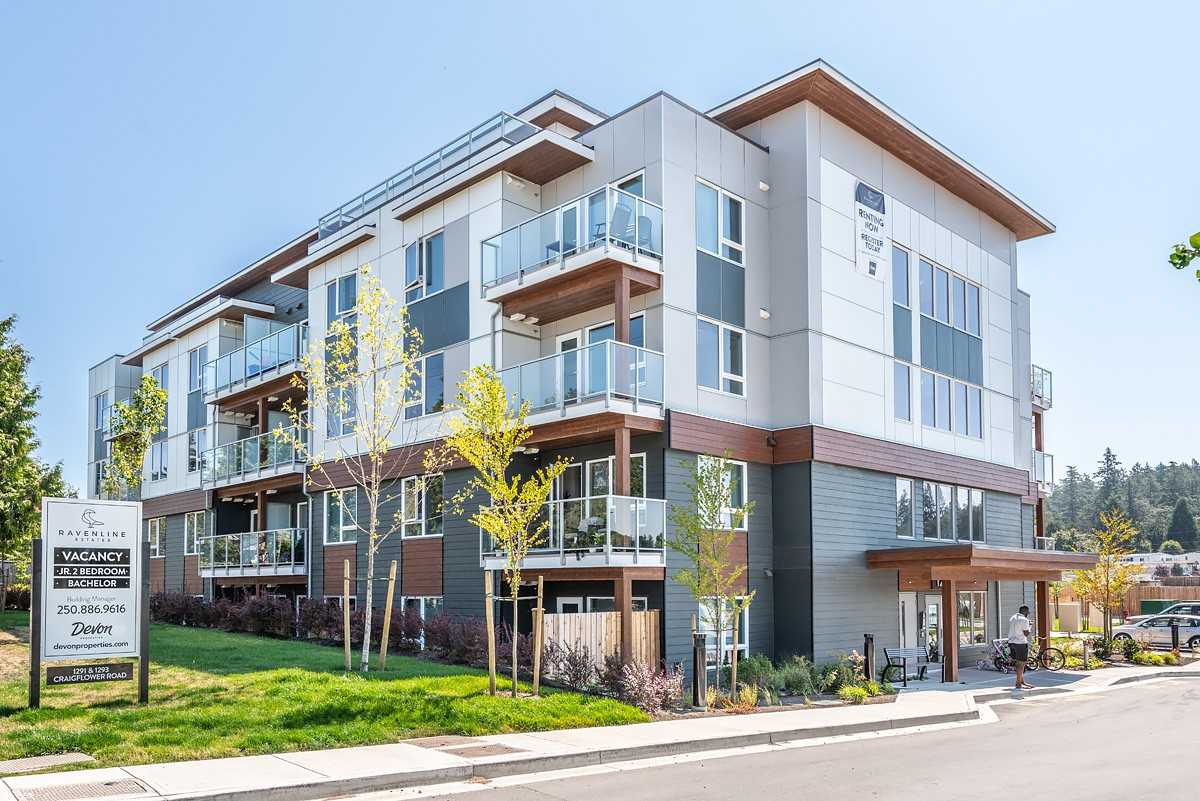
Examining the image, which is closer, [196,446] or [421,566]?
[421,566]

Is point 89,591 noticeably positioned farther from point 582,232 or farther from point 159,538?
point 159,538

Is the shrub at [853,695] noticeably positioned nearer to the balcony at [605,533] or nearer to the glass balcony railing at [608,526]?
the balcony at [605,533]

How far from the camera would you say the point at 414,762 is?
1232 centimetres

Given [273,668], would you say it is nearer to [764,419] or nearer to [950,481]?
[764,419]

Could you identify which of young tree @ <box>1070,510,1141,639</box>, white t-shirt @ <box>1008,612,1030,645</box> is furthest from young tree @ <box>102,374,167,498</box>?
young tree @ <box>1070,510,1141,639</box>

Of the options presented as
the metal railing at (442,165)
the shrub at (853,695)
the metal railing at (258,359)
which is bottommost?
the shrub at (853,695)

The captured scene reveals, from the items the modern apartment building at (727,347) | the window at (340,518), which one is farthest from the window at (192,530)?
the window at (340,518)

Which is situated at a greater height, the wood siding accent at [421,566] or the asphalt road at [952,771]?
the wood siding accent at [421,566]

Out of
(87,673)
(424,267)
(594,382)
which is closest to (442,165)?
(424,267)

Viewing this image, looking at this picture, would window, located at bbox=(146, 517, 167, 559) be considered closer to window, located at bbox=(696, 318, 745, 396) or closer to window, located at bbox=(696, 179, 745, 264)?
window, located at bbox=(696, 318, 745, 396)

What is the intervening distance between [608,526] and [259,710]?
8336 millimetres

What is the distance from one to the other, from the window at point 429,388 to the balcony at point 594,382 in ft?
14.5

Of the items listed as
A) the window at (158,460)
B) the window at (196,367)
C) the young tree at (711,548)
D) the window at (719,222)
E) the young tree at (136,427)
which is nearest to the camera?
the young tree at (711,548)

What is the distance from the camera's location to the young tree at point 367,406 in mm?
20406
